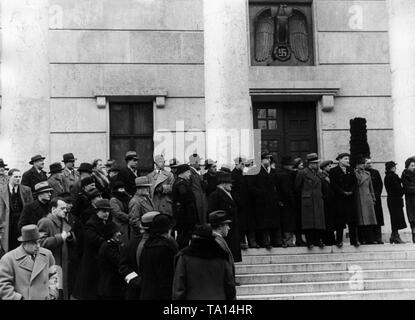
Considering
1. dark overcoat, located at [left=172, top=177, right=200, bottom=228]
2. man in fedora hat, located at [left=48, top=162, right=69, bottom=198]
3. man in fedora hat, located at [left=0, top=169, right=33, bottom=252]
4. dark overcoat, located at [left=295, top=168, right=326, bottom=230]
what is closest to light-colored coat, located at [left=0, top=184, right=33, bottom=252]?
man in fedora hat, located at [left=0, top=169, right=33, bottom=252]

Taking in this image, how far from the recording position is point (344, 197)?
13609 mm

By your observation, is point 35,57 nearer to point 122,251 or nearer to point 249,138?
point 249,138

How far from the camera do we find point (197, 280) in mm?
7152

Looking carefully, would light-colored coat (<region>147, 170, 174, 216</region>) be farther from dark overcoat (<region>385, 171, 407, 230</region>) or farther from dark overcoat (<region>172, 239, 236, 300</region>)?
dark overcoat (<region>385, 171, 407, 230</region>)

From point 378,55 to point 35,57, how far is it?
9923 millimetres

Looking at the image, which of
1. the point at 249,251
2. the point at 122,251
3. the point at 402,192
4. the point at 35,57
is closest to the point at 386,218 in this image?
the point at 402,192

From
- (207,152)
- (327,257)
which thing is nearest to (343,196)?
Result: (327,257)

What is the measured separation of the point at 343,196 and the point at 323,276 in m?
2.41

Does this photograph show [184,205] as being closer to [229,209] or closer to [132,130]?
[229,209]

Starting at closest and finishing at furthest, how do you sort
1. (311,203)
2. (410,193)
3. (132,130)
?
1. (311,203)
2. (410,193)
3. (132,130)

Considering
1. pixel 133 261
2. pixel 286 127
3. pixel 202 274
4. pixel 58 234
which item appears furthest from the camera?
pixel 286 127

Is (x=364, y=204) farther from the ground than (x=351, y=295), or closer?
farther from the ground

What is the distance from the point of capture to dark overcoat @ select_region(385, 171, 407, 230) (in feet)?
47.1

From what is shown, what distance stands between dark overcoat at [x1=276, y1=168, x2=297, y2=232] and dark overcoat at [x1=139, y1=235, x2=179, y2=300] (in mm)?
5892
